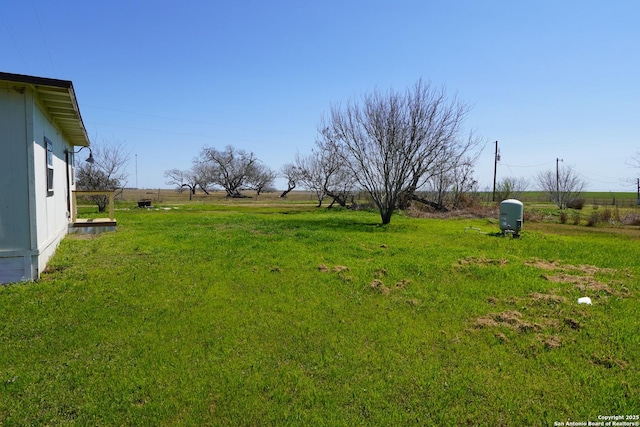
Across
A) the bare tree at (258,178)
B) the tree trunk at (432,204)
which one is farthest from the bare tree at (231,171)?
the tree trunk at (432,204)

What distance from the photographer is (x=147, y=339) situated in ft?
12.4

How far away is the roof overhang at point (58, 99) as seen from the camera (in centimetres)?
565

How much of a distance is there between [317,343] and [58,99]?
268 inches

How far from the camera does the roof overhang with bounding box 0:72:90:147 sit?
5652 millimetres

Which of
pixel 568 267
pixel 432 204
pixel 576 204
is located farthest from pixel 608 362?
pixel 576 204

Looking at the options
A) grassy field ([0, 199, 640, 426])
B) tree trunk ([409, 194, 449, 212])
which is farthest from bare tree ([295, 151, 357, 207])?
grassy field ([0, 199, 640, 426])

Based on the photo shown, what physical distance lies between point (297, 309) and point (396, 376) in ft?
6.12

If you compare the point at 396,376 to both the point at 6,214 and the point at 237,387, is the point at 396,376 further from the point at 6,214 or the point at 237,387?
the point at 6,214

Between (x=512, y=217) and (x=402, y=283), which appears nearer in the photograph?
(x=402, y=283)

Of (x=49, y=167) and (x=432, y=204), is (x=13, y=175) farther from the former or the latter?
(x=432, y=204)

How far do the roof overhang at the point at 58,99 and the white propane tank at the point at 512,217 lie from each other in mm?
11902

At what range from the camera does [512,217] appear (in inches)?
462

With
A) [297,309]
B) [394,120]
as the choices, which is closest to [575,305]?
[297,309]

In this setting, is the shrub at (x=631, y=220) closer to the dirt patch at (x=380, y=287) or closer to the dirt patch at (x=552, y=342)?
the dirt patch at (x=380, y=287)
